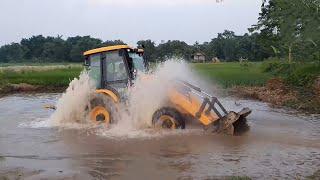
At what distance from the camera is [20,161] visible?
9.81 metres

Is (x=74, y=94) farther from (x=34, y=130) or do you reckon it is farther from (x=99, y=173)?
(x=99, y=173)

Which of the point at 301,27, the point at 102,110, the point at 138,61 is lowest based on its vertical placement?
the point at 102,110

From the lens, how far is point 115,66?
45.1 feet

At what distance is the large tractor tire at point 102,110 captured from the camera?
13.5 m

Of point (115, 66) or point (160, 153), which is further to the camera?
point (115, 66)

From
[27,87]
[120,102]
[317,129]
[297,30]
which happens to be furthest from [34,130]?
[297,30]

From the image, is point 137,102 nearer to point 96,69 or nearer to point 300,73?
point 96,69

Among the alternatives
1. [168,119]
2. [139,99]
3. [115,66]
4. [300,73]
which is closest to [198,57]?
[300,73]

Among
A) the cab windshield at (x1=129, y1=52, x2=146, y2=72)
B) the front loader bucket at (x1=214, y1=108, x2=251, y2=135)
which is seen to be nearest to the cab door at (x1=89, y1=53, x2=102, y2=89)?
the cab windshield at (x1=129, y1=52, x2=146, y2=72)

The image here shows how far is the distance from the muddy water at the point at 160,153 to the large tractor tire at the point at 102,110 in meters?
0.59

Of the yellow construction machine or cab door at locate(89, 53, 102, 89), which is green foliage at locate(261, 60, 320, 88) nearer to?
the yellow construction machine

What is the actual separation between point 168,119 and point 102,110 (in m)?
2.19

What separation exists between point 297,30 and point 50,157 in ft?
76.6

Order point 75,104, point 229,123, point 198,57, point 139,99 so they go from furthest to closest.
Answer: point 198,57, point 75,104, point 139,99, point 229,123
